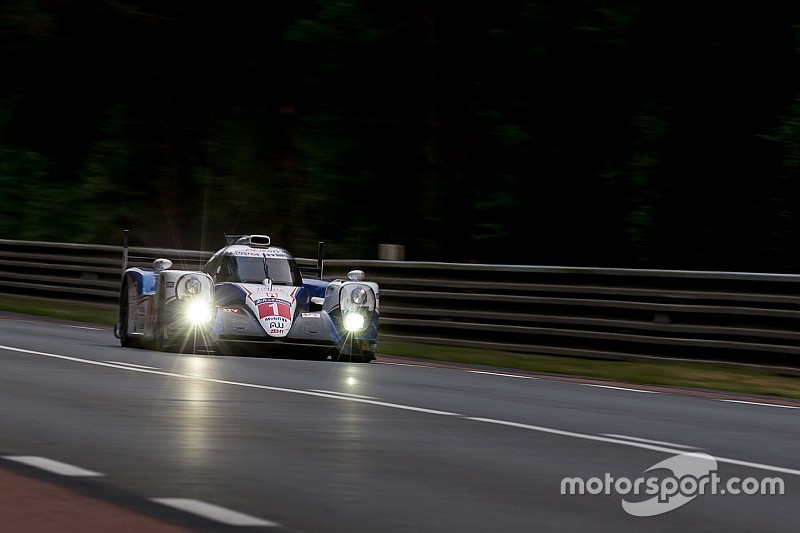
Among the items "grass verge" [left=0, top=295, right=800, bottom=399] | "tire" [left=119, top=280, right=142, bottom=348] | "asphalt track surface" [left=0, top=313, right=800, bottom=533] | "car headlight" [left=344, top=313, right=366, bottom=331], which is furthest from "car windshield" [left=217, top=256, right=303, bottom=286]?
"asphalt track surface" [left=0, top=313, right=800, bottom=533]

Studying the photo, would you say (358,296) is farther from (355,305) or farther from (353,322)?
(353,322)

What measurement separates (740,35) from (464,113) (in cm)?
589

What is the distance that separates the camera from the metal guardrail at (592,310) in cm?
1608

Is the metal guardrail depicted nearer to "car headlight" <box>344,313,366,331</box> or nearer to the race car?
the race car

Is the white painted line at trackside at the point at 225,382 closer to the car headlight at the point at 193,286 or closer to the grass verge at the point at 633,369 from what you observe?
the car headlight at the point at 193,286

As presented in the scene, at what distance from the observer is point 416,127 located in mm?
25406

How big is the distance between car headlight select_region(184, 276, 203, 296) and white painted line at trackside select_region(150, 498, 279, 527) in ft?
31.7

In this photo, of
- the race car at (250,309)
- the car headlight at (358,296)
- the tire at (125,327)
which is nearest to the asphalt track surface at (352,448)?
the race car at (250,309)

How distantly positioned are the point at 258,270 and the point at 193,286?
1.01m

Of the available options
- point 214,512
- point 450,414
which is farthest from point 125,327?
point 214,512

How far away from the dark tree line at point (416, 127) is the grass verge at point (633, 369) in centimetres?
296

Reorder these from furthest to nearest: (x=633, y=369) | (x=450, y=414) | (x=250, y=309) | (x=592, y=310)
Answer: (x=592, y=310), (x=633, y=369), (x=250, y=309), (x=450, y=414)

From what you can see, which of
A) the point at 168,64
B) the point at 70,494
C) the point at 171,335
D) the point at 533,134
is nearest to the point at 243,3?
the point at 168,64

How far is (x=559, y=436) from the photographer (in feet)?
31.3
